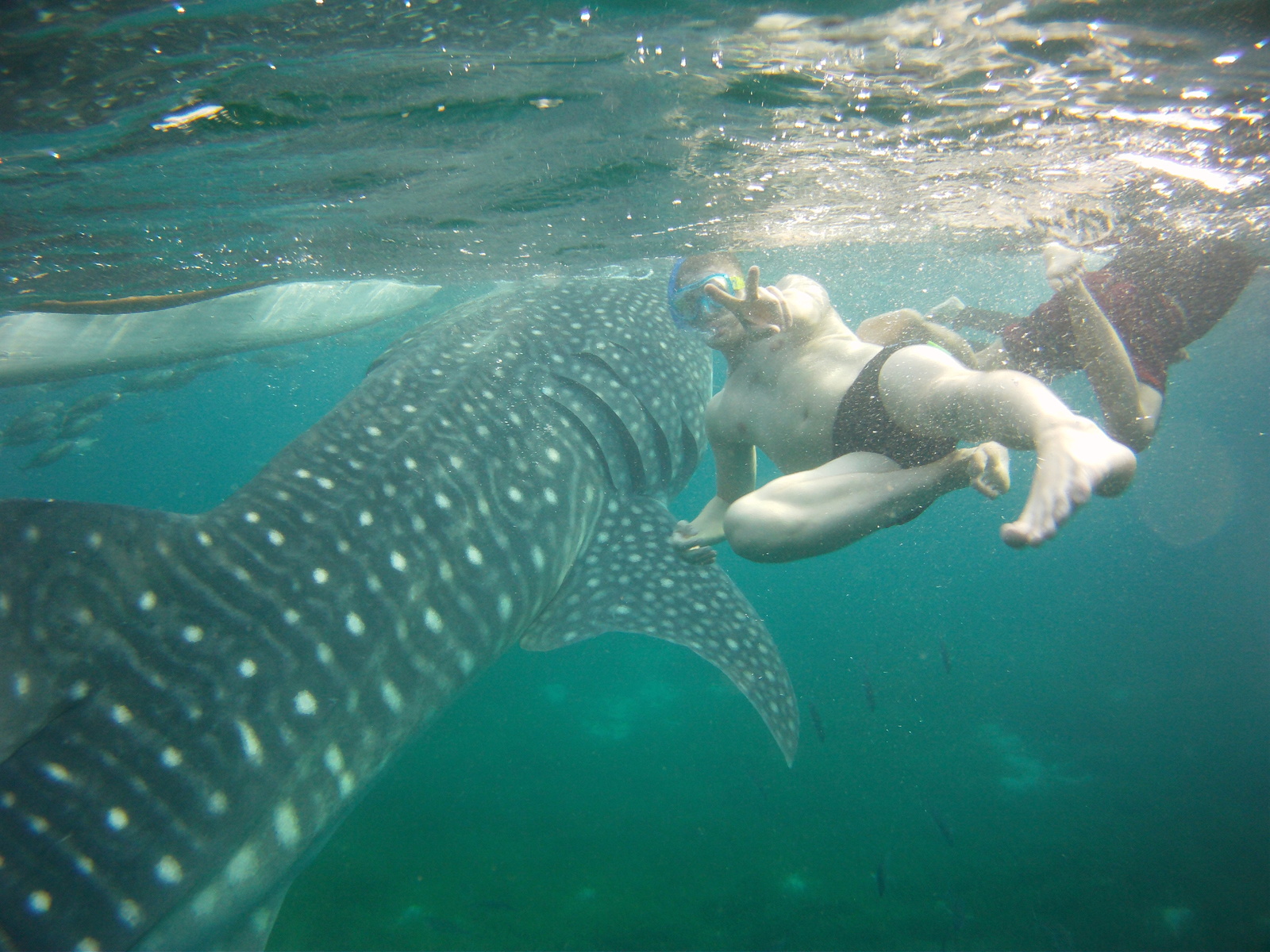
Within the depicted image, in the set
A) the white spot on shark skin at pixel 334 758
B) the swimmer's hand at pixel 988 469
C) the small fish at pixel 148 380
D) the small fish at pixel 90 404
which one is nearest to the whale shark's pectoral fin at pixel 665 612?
the white spot on shark skin at pixel 334 758

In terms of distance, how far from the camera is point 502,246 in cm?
1148

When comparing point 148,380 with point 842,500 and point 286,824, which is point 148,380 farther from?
point 842,500

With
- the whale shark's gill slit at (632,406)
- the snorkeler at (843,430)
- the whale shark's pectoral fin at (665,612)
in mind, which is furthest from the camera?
the whale shark's gill slit at (632,406)

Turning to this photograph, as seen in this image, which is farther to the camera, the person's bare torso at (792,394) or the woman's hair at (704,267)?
the woman's hair at (704,267)

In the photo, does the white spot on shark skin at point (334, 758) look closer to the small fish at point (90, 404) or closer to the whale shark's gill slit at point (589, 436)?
the whale shark's gill slit at point (589, 436)

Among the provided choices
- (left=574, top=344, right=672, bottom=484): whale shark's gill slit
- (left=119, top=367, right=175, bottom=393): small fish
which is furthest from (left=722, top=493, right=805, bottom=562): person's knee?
(left=119, top=367, right=175, bottom=393): small fish

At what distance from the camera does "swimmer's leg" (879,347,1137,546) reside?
191cm

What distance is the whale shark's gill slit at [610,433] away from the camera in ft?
15.3

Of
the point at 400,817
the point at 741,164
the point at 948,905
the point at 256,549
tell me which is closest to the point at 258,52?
the point at 256,549

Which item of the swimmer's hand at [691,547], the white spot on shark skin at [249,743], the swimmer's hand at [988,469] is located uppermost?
the swimmer's hand at [988,469]

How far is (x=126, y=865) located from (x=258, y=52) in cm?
521

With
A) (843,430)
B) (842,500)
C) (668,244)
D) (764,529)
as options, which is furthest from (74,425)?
(842,500)

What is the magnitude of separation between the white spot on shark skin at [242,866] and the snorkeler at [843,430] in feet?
8.33

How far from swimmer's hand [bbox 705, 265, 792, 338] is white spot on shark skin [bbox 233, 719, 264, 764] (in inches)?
122
